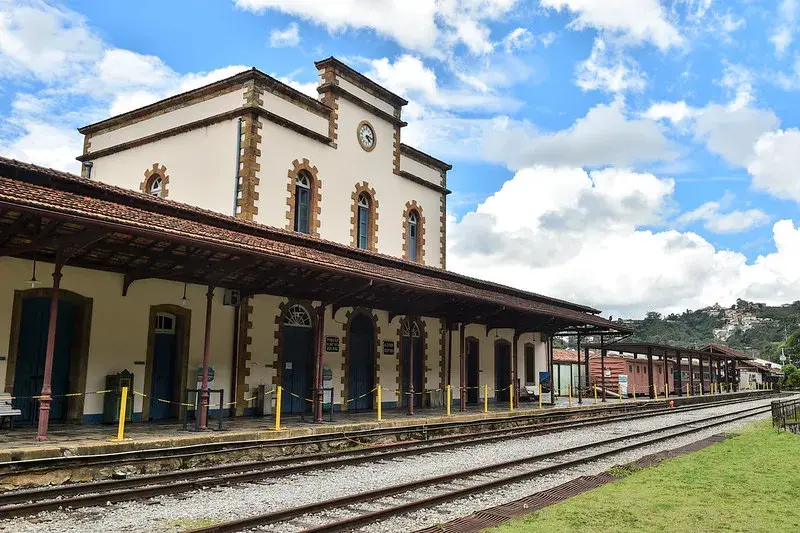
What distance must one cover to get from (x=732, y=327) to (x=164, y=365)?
538 feet

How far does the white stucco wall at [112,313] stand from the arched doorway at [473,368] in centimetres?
1187

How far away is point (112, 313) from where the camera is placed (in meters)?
13.6

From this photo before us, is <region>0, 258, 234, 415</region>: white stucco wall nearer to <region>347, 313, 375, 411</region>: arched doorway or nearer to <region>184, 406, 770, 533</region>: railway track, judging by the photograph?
<region>347, 313, 375, 411</region>: arched doorway

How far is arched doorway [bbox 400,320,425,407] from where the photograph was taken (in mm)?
21656

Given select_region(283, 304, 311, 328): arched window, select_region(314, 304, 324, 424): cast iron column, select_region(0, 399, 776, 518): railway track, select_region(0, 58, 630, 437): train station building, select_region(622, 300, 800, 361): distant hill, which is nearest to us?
select_region(0, 399, 776, 518): railway track

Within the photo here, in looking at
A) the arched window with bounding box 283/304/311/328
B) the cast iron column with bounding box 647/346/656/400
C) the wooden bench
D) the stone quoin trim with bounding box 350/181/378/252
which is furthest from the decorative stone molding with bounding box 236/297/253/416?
the cast iron column with bounding box 647/346/656/400

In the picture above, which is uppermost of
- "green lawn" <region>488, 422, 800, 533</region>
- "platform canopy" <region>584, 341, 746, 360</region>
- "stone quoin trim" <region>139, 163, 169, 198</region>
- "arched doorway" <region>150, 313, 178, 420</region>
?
"stone quoin trim" <region>139, 163, 169, 198</region>

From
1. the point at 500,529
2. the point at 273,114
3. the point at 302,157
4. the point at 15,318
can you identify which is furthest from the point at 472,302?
the point at 500,529

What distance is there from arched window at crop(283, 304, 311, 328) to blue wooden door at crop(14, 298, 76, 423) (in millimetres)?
5554

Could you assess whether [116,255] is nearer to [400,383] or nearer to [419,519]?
[419,519]

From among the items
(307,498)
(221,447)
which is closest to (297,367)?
(221,447)

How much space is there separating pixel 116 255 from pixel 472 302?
10.3 meters

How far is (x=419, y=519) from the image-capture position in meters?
7.43

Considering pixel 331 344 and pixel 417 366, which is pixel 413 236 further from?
pixel 331 344
